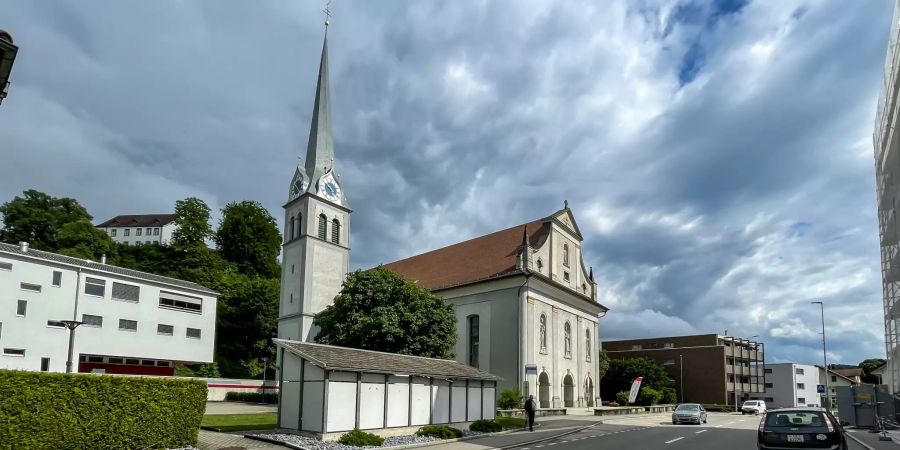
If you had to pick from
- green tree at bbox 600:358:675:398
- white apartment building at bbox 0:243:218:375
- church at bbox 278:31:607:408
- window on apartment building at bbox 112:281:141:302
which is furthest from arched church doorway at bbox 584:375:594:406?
window on apartment building at bbox 112:281:141:302

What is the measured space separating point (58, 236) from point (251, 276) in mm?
20708

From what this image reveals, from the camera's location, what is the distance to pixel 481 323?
43.5 metres

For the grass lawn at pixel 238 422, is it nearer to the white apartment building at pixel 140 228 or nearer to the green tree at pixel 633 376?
the green tree at pixel 633 376

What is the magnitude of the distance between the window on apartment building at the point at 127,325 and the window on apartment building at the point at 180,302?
8.43 feet

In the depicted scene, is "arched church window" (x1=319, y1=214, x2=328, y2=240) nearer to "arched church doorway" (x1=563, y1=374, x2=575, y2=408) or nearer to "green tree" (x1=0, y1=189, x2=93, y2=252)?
"arched church doorway" (x1=563, y1=374, x2=575, y2=408)

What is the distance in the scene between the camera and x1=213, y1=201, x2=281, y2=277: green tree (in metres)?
75.1

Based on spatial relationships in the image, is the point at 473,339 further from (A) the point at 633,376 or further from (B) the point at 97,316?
(A) the point at 633,376

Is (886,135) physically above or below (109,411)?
above

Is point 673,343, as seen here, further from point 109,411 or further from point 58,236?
point 109,411

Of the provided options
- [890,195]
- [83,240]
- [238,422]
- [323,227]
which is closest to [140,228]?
[83,240]

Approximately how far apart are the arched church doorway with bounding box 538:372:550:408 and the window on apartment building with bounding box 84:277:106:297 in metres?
31.0

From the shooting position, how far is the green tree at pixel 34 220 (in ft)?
206

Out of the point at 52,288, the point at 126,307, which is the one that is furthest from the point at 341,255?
the point at 52,288

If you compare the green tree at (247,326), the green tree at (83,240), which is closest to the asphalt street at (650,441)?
the green tree at (247,326)
